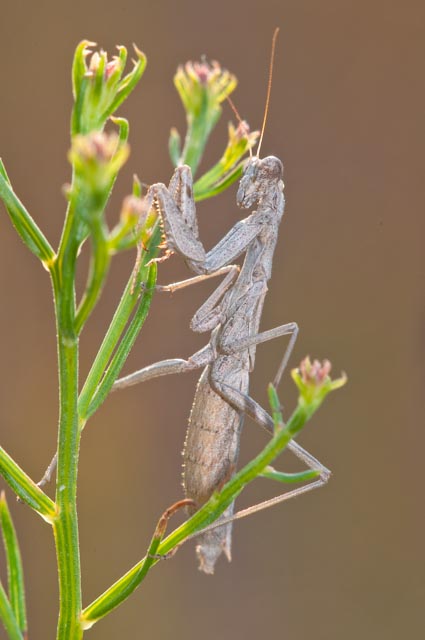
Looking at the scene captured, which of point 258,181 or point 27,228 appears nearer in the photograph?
point 27,228

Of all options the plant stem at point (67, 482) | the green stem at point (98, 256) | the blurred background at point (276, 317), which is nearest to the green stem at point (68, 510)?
the plant stem at point (67, 482)

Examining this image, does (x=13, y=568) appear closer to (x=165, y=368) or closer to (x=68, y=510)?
(x=68, y=510)

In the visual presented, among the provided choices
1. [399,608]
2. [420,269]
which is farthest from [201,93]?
[399,608]

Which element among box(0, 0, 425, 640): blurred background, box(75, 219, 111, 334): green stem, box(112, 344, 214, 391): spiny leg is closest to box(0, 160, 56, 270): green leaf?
box(75, 219, 111, 334): green stem

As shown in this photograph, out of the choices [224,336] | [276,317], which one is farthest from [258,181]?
[276,317]

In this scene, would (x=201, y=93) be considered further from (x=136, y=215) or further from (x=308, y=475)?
(x=308, y=475)

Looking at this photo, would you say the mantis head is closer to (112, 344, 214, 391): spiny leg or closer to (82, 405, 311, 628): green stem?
(112, 344, 214, 391): spiny leg
